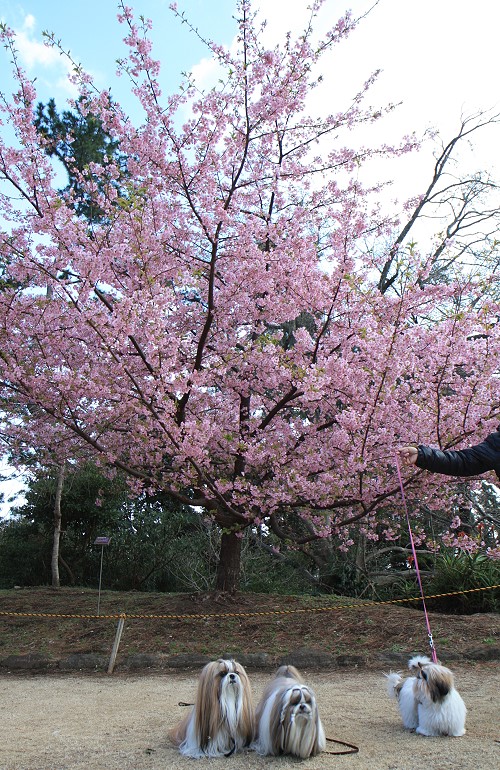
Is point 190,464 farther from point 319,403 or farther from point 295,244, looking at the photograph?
point 295,244

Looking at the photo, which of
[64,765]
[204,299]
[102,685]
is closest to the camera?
[64,765]

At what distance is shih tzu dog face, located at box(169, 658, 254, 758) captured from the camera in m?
3.42

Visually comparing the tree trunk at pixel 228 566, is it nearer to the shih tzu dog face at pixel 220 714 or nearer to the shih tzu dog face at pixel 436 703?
the shih tzu dog face at pixel 436 703

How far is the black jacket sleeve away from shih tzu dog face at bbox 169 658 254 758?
177 cm

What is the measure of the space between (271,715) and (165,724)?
1.29 meters

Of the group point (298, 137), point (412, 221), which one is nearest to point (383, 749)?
point (298, 137)

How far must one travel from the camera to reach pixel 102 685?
580cm

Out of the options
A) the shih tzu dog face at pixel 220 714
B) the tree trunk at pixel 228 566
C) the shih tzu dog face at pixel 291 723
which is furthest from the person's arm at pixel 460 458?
the tree trunk at pixel 228 566

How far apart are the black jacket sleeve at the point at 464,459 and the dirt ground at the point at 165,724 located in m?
1.58

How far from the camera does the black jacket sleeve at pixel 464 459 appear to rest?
13.3 feet

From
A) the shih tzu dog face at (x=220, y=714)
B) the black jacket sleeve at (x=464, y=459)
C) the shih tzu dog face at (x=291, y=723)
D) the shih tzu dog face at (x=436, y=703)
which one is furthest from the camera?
the black jacket sleeve at (x=464, y=459)

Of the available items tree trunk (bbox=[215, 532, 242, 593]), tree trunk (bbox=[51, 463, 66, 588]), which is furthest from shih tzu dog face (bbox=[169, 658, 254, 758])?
tree trunk (bbox=[51, 463, 66, 588])

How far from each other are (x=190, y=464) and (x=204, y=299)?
2199 mm

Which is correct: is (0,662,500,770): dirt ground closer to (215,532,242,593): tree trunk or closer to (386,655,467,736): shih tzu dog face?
(386,655,467,736): shih tzu dog face
